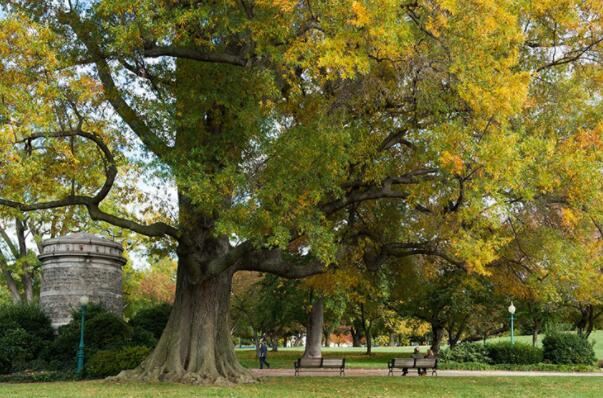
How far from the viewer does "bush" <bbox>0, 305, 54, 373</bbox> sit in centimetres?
2381

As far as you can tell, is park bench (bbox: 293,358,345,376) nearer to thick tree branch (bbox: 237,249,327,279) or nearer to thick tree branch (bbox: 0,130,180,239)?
thick tree branch (bbox: 237,249,327,279)

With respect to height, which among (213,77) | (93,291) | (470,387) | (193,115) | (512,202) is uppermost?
(213,77)

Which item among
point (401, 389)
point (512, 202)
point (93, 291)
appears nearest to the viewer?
point (512, 202)

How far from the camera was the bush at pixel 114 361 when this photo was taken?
20.9 meters

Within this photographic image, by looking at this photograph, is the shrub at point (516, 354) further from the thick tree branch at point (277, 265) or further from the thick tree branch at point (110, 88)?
the thick tree branch at point (110, 88)

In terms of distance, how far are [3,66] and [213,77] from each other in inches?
195

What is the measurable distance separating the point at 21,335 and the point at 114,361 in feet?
18.9

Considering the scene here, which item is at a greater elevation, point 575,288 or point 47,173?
point 47,173

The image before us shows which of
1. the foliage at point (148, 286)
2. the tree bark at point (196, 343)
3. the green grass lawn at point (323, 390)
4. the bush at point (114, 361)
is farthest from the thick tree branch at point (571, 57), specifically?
the foliage at point (148, 286)

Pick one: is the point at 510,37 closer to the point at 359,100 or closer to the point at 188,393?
the point at 359,100

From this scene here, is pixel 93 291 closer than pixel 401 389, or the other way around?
pixel 401 389

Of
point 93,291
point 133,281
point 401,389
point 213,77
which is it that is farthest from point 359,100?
point 133,281

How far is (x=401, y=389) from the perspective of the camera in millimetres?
17469

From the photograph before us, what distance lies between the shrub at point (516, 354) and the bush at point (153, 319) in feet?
53.8
